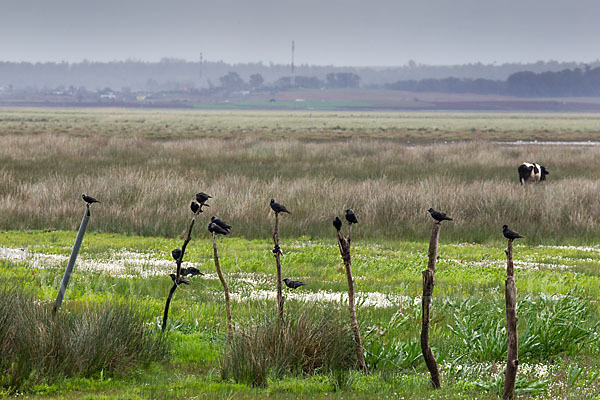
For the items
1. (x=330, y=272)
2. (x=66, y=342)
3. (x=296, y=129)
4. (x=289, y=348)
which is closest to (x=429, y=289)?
(x=289, y=348)

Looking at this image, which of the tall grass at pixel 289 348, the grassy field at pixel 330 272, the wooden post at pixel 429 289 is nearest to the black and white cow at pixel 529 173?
the grassy field at pixel 330 272

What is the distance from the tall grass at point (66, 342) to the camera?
611cm

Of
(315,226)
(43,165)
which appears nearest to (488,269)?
(315,226)

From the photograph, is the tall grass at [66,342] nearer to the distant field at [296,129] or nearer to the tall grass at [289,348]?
the tall grass at [289,348]

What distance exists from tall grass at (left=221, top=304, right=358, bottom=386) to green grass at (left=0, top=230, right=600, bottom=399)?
0.33 feet

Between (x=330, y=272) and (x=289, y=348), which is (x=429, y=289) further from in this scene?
(x=330, y=272)

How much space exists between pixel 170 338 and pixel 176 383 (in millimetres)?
1167

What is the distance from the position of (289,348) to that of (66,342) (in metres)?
1.80

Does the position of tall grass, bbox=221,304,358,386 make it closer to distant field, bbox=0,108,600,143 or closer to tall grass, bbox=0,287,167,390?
tall grass, bbox=0,287,167,390

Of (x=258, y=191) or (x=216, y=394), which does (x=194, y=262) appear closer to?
(x=216, y=394)

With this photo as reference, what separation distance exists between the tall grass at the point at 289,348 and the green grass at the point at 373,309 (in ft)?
0.33

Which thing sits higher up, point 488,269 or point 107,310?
point 107,310

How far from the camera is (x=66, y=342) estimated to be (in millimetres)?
6336

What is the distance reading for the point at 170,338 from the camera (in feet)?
24.2
